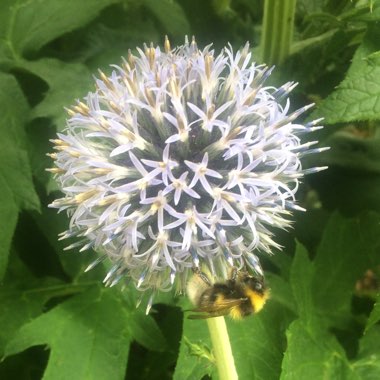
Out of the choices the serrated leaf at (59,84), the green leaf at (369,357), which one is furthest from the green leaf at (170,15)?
the green leaf at (369,357)

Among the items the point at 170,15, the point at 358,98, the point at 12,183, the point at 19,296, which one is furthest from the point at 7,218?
the point at 358,98

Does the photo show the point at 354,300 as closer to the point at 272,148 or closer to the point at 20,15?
the point at 272,148

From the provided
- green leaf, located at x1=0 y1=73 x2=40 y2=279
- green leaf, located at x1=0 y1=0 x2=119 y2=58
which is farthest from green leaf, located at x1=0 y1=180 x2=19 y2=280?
green leaf, located at x1=0 y1=0 x2=119 y2=58

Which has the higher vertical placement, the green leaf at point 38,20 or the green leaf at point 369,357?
the green leaf at point 38,20

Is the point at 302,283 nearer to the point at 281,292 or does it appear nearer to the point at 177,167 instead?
the point at 281,292

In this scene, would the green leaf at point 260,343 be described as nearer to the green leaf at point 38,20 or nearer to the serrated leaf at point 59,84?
the serrated leaf at point 59,84

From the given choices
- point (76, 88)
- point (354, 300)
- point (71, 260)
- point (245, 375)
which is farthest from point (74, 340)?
point (354, 300)

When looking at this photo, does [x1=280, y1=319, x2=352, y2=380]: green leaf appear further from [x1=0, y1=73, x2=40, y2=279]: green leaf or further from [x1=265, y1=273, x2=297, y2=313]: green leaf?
[x1=0, y1=73, x2=40, y2=279]: green leaf
